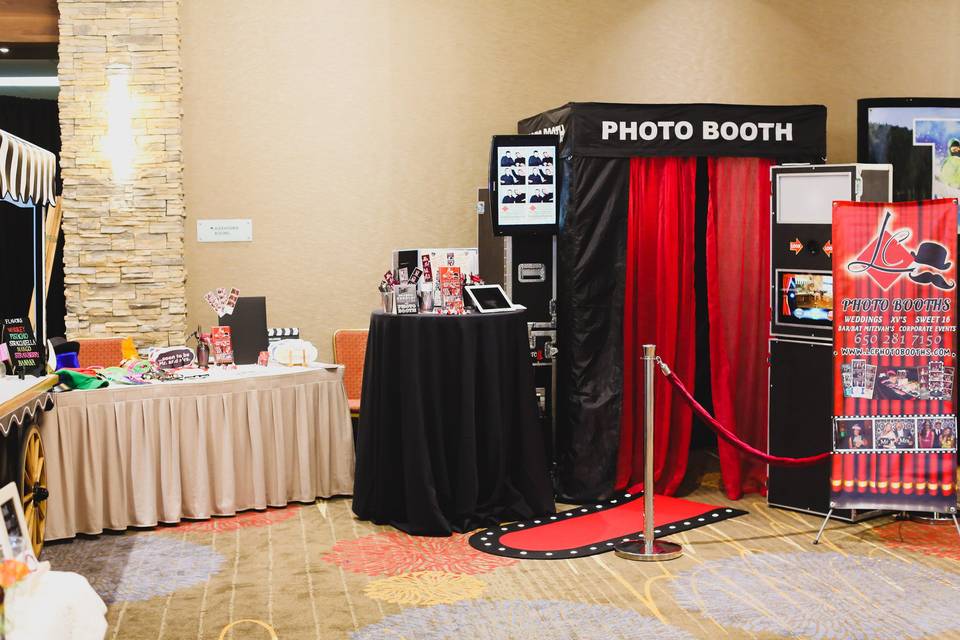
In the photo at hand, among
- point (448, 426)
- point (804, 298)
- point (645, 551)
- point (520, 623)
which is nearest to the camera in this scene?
point (520, 623)

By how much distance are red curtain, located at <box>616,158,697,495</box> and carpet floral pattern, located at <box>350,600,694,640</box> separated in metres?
1.99

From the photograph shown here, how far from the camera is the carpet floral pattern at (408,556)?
4.54 m

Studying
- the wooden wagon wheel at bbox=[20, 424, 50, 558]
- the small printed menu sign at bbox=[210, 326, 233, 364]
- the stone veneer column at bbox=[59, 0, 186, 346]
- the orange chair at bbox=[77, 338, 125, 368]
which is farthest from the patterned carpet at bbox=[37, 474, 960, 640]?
the stone veneer column at bbox=[59, 0, 186, 346]

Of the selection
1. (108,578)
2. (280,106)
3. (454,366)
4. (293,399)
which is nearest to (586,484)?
(454,366)

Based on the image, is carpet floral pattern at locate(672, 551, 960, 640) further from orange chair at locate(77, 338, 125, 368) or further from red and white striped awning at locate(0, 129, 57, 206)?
orange chair at locate(77, 338, 125, 368)

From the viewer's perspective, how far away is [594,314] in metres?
5.79

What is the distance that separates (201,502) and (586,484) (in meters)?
2.08

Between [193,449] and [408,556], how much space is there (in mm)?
1349

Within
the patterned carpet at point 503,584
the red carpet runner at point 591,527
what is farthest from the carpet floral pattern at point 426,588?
the red carpet runner at point 591,527

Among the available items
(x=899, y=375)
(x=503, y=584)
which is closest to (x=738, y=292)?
(x=899, y=375)

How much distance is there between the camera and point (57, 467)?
193 inches

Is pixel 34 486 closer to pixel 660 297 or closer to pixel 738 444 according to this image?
pixel 738 444

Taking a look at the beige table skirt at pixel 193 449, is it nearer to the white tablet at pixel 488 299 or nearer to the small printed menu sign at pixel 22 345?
the small printed menu sign at pixel 22 345

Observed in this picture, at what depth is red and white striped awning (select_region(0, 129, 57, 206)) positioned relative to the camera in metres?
4.18
